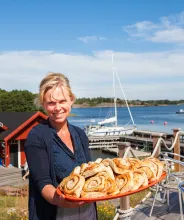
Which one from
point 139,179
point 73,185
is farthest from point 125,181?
point 73,185

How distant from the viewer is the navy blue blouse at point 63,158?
6.28 ft

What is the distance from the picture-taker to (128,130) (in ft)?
124

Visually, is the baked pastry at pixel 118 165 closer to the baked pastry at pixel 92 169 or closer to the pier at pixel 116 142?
the baked pastry at pixel 92 169

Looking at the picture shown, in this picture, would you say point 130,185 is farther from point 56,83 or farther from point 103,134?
point 103,134

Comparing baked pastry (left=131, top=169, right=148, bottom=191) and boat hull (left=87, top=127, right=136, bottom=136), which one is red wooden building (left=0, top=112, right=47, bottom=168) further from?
boat hull (left=87, top=127, right=136, bottom=136)

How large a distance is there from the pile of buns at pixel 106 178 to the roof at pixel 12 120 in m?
16.7

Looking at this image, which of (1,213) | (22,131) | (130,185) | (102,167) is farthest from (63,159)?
(22,131)

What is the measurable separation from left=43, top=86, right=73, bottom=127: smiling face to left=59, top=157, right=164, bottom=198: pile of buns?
0.37 metres

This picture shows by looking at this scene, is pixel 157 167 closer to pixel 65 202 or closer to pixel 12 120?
pixel 65 202

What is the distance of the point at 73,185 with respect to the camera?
1655 mm

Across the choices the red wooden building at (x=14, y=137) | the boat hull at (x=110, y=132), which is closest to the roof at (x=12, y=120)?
the red wooden building at (x=14, y=137)

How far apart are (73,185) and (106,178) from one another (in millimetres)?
214

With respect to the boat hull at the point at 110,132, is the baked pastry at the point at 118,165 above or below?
above

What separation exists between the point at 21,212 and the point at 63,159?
3644 millimetres
